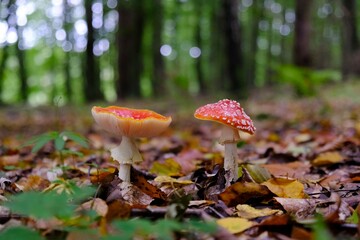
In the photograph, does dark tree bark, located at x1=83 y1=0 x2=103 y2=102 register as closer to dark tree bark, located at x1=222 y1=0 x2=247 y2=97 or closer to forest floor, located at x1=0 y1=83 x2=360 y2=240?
dark tree bark, located at x1=222 y1=0 x2=247 y2=97

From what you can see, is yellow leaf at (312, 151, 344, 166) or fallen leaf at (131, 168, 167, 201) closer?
fallen leaf at (131, 168, 167, 201)

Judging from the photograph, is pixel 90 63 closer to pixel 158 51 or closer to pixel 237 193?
pixel 158 51

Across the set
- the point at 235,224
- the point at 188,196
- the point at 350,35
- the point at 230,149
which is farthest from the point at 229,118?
the point at 350,35

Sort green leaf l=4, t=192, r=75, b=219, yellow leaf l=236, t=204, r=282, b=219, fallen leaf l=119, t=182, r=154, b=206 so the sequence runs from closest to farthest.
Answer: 1. green leaf l=4, t=192, r=75, b=219
2. yellow leaf l=236, t=204, r=282, b=219
3. fallen leaf l=119, t=182, r=154, b=206

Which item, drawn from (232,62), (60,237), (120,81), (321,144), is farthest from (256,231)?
(120,81)

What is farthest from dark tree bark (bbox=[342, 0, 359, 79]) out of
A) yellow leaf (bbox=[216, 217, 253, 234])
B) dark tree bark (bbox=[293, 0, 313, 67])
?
yellow leaf (bbox=[216, 217, 253, 234])

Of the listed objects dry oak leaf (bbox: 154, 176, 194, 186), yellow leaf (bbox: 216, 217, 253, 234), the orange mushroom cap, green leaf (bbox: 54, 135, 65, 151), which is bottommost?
dry oak leaf (bbox: 154, 176, 194, 186)
